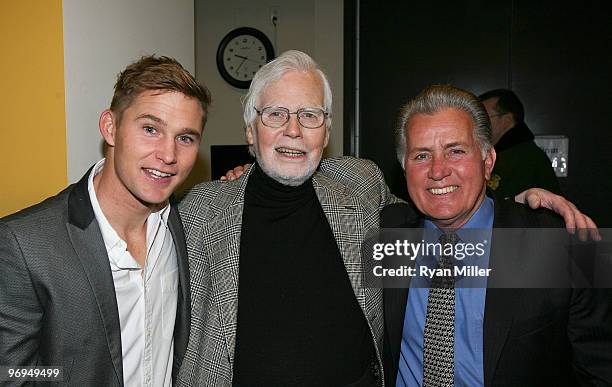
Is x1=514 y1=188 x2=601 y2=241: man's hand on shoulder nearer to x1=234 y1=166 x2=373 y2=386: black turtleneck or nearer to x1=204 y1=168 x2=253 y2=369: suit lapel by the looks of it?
x1=234 y1=166 x2=373 y2=386: black turtleneck

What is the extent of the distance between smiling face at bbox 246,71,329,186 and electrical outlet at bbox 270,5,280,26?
2510 mm

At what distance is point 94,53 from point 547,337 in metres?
1.67

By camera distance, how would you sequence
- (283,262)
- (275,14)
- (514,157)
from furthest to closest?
1. (275,14)
2. (514,157)
3. (283,262)

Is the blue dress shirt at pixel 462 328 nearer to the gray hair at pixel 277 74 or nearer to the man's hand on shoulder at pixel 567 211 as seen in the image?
the man's hand on shoulder at pixel 567 211

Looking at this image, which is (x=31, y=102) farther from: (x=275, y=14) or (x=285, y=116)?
(x=275, y=14)

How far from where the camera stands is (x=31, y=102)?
1.46 metres

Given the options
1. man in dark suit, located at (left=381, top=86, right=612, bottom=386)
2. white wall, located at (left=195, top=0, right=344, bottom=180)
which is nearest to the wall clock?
white wall, located at (left=195, top=0, right=344, bottom=180)

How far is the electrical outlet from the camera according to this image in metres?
3.97

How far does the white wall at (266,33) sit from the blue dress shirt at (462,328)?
90.3 inches

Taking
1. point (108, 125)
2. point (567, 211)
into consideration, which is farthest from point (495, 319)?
point (108, 125)

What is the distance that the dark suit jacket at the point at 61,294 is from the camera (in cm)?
110

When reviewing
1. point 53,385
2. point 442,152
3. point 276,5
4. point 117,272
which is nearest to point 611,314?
point 442,152

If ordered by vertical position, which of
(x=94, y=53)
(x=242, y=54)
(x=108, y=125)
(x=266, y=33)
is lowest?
(x=108, y=125)

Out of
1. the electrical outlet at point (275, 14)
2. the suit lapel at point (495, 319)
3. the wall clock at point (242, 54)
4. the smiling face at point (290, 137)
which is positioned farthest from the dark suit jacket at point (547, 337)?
the electrical outlet at point (275, 14)
